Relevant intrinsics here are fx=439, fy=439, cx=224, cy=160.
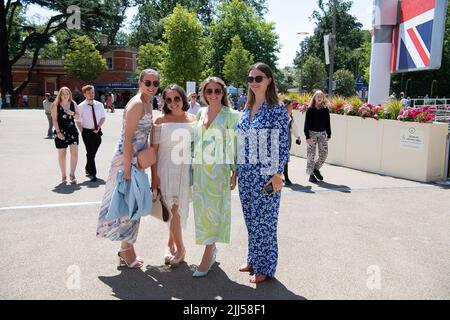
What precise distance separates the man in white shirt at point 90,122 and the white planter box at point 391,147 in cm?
417

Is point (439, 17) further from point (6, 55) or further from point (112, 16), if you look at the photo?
point (6, 55)

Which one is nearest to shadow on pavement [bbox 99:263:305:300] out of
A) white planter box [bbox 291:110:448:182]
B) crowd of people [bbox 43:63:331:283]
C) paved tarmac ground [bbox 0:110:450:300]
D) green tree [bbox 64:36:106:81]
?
paved tarmac ground [bbox 0:110:450:300]

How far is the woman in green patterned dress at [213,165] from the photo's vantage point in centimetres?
420

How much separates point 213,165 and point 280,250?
1504 mm

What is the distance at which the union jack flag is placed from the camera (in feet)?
41.6

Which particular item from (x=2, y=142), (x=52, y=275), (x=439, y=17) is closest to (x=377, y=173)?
(x=439, y=17)

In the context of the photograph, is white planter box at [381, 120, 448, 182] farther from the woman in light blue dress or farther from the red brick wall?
the red brick wall

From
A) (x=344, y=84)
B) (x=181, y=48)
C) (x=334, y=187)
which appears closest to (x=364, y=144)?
(x=334, y=187)

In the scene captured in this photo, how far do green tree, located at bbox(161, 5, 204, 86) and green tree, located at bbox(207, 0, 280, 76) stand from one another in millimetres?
10685

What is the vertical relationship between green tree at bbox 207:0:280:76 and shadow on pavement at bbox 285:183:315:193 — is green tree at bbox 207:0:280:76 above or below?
above

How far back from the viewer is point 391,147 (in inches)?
392
